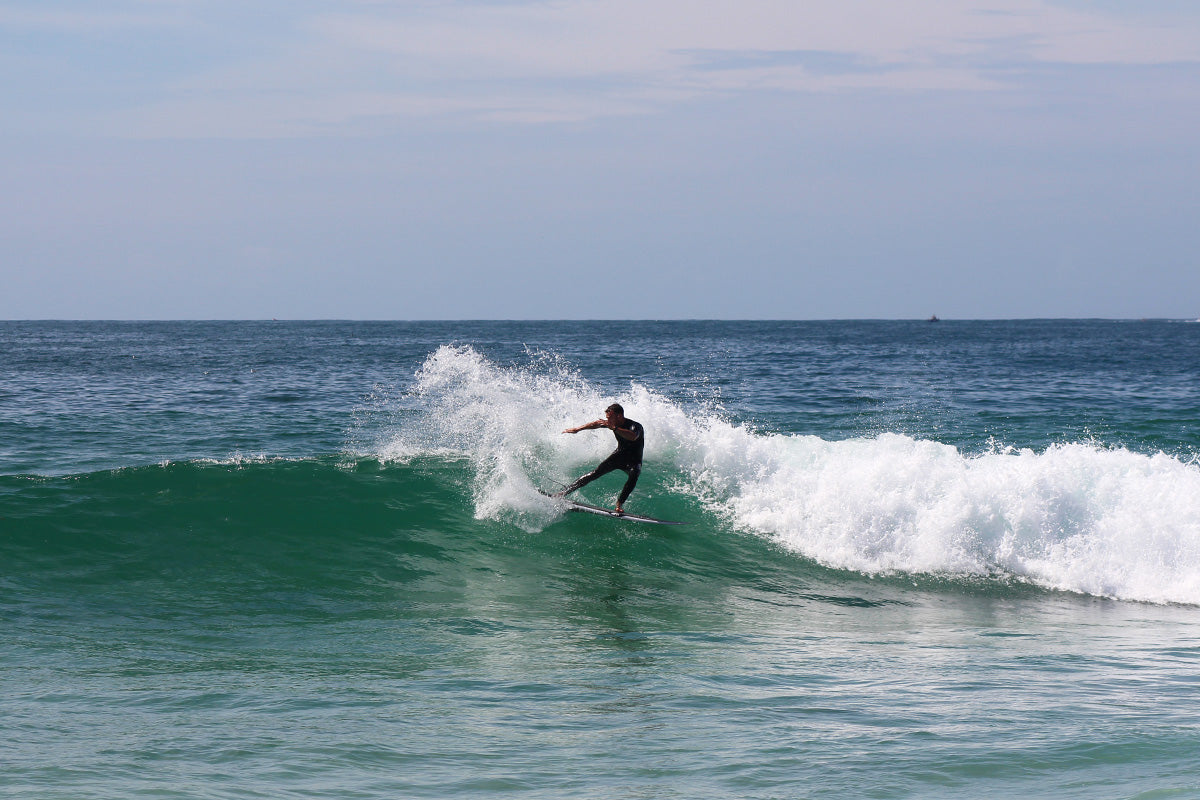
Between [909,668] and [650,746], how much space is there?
9.67ft

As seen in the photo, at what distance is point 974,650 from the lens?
895 centimetres

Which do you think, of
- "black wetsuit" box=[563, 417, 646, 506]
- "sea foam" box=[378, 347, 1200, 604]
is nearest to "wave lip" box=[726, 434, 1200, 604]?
"sea foam" box=[378, 347, 1200, 604]

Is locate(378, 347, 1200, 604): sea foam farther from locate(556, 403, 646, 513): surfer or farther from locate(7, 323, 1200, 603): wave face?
locate(556, 403, 646, 513): surfer

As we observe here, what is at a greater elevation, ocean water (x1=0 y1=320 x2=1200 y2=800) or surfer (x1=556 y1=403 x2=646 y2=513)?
surfer (x1=556 y1=403 x2=646 y2=513)

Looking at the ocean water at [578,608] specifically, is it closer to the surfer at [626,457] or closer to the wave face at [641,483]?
the wave face at [641,483]

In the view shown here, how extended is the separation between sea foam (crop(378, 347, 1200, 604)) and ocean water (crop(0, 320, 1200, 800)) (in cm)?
5

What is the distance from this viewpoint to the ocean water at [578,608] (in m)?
6.06

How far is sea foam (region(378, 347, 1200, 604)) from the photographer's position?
12.8 metres

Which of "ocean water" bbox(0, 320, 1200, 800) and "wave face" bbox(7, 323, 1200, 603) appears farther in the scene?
"wave face" bbox(7, 323, 1200, 603)

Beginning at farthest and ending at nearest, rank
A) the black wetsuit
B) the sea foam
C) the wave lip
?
1. the black wetsuit
2. the sea foam
3. the wave lip

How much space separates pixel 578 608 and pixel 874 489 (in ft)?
18.3

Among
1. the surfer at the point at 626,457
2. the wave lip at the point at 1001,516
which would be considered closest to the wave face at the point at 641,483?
the wave lip at the point at 1001,516

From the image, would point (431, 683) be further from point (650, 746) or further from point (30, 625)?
point (30, 625)

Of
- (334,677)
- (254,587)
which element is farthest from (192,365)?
(334,677)
